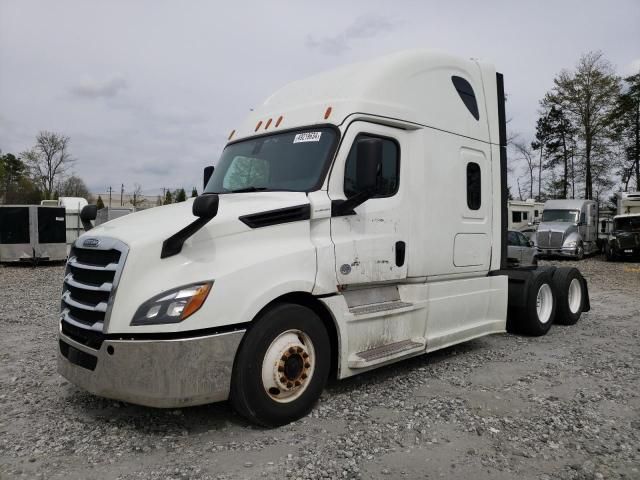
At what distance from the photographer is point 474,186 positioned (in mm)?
6262

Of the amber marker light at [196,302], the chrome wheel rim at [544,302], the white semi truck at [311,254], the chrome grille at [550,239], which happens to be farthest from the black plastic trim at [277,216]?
the chrome grille at [550,239]

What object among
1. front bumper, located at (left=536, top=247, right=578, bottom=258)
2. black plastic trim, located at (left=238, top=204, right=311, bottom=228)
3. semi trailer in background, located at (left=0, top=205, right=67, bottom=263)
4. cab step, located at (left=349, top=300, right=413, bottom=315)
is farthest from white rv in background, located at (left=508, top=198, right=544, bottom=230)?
black plastic trim, located at (left=238, top=204, right=311, bottom=228)

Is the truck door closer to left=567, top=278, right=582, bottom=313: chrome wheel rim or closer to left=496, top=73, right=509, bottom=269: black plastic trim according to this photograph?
left=496, top=73, right=509, bottom=269: black plastic trim

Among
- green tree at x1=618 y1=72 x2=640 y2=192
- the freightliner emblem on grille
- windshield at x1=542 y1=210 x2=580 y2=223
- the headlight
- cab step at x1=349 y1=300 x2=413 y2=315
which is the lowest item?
cab step at x1=349 y1=300 x2=413 y2=315

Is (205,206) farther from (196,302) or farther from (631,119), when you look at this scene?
(631,119)

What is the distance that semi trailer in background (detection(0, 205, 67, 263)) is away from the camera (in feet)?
58.7

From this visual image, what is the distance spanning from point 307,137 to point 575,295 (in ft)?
20.7

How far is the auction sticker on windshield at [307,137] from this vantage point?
484 cm

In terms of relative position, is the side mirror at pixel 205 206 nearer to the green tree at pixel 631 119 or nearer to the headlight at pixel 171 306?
the headlight at pixel 171 306

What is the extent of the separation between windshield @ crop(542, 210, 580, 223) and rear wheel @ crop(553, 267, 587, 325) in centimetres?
1775

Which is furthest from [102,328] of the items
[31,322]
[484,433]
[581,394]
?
[31,322]

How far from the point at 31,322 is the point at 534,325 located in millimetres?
8211

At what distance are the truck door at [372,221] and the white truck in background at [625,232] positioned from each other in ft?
67.8

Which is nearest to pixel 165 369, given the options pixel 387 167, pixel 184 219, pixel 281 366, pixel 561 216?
pixel 281 366
